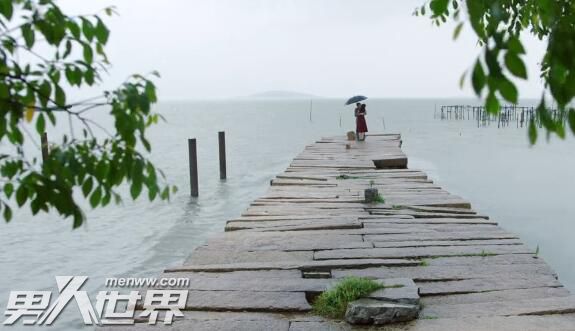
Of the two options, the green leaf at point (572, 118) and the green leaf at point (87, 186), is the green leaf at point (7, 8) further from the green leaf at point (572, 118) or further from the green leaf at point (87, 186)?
the green leaf at point (572, 118)

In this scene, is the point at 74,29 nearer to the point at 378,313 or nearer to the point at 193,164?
the point at 378,313

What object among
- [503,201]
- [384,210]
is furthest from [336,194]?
[503,201]

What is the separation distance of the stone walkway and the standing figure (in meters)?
8.93

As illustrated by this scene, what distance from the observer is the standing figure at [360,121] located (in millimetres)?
17391

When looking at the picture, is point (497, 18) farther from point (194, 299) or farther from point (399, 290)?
point (194, 299)

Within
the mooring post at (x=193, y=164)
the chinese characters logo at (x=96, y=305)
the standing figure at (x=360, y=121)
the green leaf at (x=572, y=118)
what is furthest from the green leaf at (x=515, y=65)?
the standing figure at (x=360, y=121)

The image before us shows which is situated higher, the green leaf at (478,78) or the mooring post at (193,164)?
the green leaf at (478,78)

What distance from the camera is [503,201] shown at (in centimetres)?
1540

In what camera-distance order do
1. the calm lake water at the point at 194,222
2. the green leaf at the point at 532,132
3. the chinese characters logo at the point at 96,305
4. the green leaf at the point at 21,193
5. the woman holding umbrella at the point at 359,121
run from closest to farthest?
the green leaf at the point at 532,132 → the green leaf at the point at 21,193 → the chinese characters logo at the point at 96,305 → the calm lake water at the point at 194,222 → the woman holding umbrella at the point at 359,121

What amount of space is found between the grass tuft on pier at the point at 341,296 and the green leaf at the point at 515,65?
117 inches

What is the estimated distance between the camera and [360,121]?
1814 centimetres

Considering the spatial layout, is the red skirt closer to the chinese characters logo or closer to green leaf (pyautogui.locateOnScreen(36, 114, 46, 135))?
the chinese characters logo

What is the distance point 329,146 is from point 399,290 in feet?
45.5

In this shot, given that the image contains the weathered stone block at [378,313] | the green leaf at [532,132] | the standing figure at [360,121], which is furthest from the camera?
the standing figure at [360,121]
